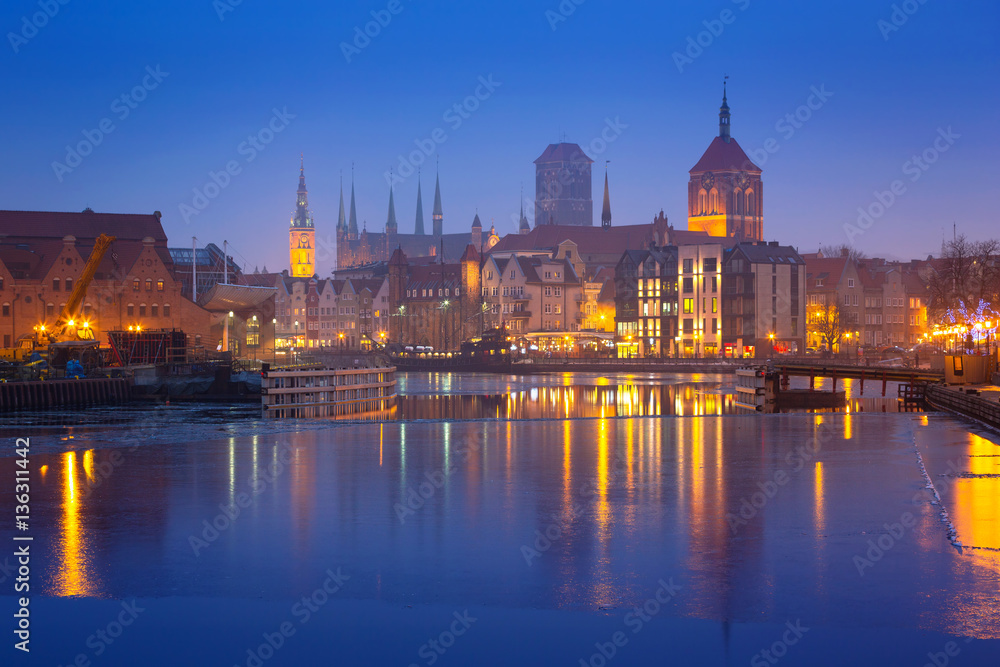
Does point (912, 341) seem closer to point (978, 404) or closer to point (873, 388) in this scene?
point (873, 388)

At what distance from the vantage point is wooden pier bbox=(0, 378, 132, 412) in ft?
175

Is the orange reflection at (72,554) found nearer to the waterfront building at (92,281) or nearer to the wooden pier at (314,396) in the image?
the wooden pier at (314,396)

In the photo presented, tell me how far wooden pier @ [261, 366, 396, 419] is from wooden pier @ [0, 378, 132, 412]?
12.0 meters

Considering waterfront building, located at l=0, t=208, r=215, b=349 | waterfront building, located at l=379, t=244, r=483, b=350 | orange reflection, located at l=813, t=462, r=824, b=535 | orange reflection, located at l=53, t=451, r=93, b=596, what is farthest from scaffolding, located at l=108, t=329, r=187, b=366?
waterfront building, located at l=379, t=244, r=483, b=350

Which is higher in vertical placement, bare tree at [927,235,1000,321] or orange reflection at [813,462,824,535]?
bare tree at [927,235,1000,321]

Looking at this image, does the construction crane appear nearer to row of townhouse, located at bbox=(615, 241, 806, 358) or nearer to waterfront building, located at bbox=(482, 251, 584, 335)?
row of townhouse, located at bbox=(615, 241, 806, 358)

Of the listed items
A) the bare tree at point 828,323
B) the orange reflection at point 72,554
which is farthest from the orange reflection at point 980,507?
the bare tree at point 828,323

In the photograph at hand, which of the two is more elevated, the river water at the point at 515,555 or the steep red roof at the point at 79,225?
the steep red roof at the point at 79,225

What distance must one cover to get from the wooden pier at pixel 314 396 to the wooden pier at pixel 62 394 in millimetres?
11980

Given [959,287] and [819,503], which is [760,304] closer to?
[959,287]

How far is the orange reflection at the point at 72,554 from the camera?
13406 millimetres

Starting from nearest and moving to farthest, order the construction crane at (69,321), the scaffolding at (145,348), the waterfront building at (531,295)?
the scaffolding at (145,348) < the construction crane at (69,321) < the waterfront building at (531,295)

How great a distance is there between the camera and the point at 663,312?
135 metres

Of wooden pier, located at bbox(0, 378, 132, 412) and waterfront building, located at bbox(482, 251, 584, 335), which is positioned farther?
waterfront building, located at bbox(482, 251, 584, 335)
